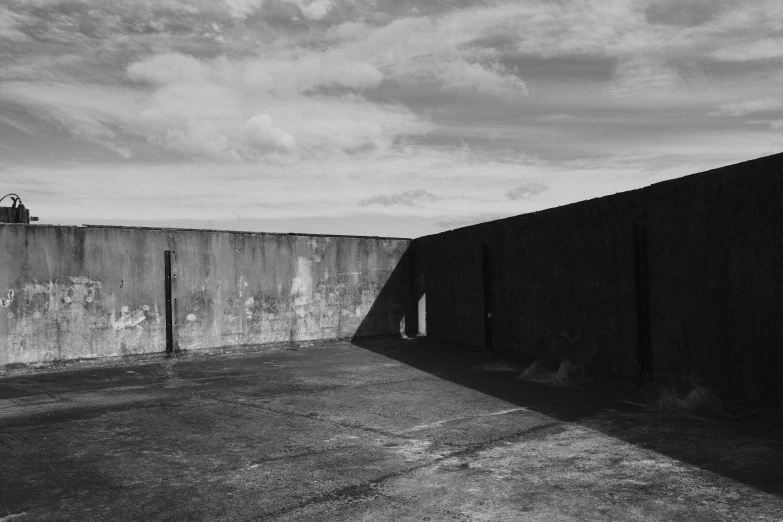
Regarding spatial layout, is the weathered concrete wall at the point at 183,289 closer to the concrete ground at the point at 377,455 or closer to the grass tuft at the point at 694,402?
the concrete ground at the point at 377,455

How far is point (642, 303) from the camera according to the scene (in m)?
7.00

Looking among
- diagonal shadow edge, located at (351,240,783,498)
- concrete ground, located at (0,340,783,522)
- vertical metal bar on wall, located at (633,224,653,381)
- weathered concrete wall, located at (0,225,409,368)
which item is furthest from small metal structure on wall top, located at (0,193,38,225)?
vertical metal bar on wall, located at (633,224,653,381)

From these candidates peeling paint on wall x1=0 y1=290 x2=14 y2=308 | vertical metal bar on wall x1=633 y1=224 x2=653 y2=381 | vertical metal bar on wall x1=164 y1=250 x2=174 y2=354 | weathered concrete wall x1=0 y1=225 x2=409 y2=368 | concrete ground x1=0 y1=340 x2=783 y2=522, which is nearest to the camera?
concrete ground x1=0 y1=340 x2=783 y2=522

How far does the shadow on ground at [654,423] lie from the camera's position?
161 inches

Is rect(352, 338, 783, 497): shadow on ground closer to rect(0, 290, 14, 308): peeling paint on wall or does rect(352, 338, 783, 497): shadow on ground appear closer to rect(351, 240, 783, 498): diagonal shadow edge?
rect(351, 240, 783, 498): diagonal shadow edge

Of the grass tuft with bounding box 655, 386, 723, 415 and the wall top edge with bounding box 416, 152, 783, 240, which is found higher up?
the wall top edge with bounding box 416, 152, 783, 240

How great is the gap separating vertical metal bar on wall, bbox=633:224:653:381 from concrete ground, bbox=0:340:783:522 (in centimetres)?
38

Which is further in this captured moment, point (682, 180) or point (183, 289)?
point (183, 289)

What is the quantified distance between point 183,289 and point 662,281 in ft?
26.7

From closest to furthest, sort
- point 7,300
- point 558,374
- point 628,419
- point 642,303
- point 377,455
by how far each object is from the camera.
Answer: point 377,455 < point 628,419 < point 642,303 < point 558,374 < point 7,300

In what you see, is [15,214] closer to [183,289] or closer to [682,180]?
[183,289]

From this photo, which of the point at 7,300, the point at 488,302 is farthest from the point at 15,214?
the point at 488,302

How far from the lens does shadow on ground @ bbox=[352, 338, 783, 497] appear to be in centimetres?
408

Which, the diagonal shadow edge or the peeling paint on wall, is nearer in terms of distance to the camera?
the diagonal shadow edge
